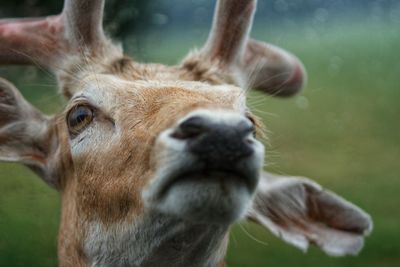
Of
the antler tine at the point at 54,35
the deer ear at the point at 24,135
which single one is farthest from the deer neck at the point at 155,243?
the antler tine at the point at 54,35

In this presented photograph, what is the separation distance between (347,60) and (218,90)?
11.1m

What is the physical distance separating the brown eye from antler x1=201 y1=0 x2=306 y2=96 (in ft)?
2.92

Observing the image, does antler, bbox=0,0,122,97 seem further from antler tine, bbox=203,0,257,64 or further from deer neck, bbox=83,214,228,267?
deer neck, bbox=83,214,228,267

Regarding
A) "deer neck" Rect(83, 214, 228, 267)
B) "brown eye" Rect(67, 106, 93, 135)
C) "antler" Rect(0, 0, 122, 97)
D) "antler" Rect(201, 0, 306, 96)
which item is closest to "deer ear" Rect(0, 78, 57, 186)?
"antler" Rect(0, 0, 122, 97)

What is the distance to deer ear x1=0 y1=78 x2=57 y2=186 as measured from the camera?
13.2 ft

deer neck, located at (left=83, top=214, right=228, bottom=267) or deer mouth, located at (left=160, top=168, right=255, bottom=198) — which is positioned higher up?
deer mouth, located at (left=160, top=168, right=255, bottom=198)

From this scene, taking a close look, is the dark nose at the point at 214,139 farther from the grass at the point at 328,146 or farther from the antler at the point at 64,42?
the grass at the point at 328,146

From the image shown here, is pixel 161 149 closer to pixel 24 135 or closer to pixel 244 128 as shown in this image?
pixel 244 128

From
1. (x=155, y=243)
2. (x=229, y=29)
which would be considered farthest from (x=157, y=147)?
(x=229, y=29)

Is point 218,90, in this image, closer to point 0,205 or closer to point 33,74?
point 33,74

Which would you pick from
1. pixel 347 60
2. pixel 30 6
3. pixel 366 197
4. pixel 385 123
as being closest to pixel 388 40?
pixel 347 60

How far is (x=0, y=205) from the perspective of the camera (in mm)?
5969

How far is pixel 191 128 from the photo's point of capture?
271cm

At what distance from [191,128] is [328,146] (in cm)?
941
